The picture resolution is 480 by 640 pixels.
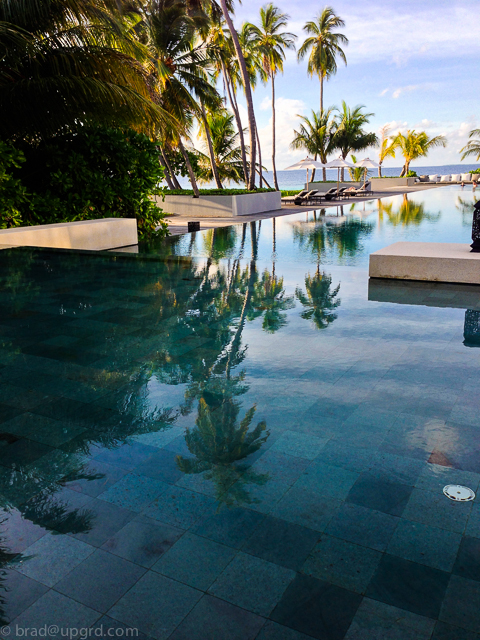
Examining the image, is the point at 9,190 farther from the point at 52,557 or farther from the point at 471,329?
the point at 52,557

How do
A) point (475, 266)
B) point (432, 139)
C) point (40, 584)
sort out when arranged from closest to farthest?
point (40, 584) → point (475, 266) → point (432, 139)

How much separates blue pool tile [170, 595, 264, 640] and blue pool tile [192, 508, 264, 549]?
34cm

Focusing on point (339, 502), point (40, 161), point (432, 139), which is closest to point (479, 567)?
point (339, 502)

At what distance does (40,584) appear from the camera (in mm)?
2156

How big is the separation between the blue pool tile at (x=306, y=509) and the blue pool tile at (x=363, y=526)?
0.14ft

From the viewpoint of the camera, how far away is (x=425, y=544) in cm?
234

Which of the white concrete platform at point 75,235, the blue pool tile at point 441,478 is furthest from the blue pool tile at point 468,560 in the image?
the white concrete platform at point 75,235

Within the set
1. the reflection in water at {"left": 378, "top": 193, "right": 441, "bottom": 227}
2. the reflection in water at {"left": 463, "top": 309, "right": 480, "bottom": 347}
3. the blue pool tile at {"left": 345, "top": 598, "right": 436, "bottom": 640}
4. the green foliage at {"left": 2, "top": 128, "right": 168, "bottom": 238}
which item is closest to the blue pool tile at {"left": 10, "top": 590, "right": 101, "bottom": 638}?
the blue pool tile at {"left": 345, "top": 598, "right": 436, "bottom": 640}

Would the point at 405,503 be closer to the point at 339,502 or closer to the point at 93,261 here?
the point at 339,502

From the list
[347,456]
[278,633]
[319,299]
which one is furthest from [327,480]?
[319,299]

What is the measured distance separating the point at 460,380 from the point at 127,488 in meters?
2.68

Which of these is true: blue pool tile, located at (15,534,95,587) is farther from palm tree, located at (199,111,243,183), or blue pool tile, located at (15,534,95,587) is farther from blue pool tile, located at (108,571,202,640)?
palm tree, located at (199,111,243,183)

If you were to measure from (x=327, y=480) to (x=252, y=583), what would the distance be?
823 millimetres

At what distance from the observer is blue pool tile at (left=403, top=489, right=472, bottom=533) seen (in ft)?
8.09
